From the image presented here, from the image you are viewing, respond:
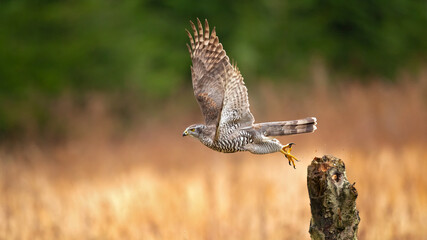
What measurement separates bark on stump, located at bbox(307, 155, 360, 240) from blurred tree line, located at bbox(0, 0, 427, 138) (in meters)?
10.2

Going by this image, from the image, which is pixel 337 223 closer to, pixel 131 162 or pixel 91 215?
pixel 91 215

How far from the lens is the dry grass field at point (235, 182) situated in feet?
19.6

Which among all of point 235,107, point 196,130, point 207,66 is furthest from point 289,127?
point 207,66

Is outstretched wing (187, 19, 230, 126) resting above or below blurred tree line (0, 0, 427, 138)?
below

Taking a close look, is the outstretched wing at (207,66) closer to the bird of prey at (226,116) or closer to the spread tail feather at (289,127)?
the bird of prey at (226,116)

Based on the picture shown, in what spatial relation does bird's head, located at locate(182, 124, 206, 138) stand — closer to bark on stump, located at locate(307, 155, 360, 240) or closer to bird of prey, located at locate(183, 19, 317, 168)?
bird of prey, located at locate(183, 19, 317, 168)

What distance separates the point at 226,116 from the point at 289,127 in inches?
16.8

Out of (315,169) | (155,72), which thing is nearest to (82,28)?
(155,72)

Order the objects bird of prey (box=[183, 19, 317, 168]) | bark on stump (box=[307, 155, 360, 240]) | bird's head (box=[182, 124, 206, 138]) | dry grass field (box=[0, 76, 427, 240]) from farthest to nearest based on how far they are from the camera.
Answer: dry grass field (box=[0, 76, 427, 240]) → bird's head (box=[182, 124, 206, 138]) → bird of prey (box=[183, 19, 317, 168]) → bark on stump (box=[307, 155, 360, 240])

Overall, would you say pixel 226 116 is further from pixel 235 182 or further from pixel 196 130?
pixel 235 182

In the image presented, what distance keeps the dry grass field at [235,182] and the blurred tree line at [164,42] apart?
8.43ft

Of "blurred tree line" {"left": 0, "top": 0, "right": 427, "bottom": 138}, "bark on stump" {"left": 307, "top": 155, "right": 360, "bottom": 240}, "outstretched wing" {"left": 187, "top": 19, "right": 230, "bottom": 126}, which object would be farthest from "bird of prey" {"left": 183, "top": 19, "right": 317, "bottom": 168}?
"blurred tree line" {"left": 0, "top": 0, "right": 427, "bottom": 138}

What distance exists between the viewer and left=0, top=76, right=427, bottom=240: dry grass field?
598 centimetres

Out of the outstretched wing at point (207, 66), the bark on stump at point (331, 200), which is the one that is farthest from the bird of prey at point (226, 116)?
the bark on stump at point (331, 200)
